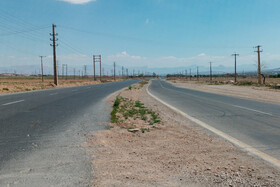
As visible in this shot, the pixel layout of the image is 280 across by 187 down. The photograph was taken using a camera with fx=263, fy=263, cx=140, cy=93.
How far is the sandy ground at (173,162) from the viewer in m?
3.99

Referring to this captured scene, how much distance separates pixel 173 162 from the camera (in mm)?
4836

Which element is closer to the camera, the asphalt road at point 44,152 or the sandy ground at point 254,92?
the asphalt road at point 44,152

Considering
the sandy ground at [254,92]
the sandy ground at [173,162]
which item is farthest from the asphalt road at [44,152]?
the sandy ground at [254,92]

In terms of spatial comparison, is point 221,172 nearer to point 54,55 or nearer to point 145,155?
point 145,155

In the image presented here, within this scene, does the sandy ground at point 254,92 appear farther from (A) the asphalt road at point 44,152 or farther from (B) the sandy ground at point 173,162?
(A) the asphalt road at point 44,152

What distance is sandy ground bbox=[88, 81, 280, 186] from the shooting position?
3987 millimetres

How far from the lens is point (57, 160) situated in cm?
493

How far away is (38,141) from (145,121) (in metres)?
4.09

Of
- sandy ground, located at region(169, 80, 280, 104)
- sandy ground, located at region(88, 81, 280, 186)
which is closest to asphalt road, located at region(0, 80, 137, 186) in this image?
sandy ground, located at region(88, 81, 280, 186)

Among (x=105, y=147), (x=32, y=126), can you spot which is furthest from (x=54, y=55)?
(x=105, y=147)

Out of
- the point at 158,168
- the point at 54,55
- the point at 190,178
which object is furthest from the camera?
the point at 54,55

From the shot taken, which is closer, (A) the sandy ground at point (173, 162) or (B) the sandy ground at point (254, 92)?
(A) the sandy ground at point (173, 162)

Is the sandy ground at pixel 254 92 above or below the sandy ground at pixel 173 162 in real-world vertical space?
above

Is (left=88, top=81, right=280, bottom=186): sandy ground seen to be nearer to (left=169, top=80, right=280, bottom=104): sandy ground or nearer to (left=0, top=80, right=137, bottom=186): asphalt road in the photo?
(left=0, top=80, right=137, bottom=186): asphalt road
